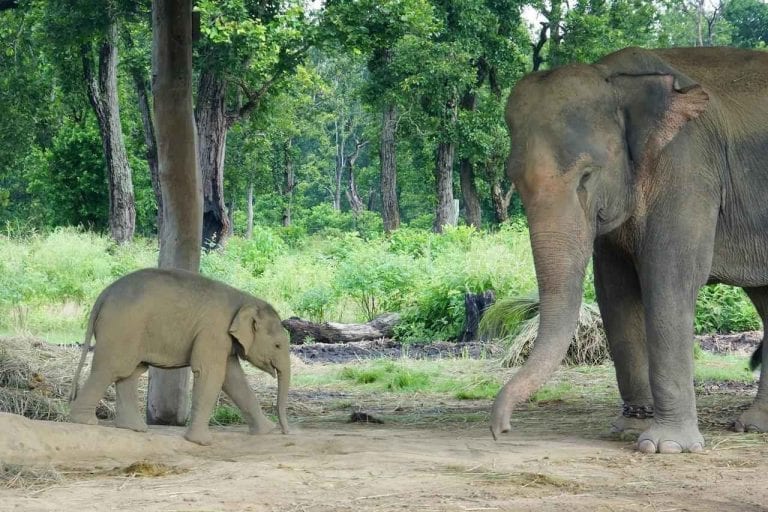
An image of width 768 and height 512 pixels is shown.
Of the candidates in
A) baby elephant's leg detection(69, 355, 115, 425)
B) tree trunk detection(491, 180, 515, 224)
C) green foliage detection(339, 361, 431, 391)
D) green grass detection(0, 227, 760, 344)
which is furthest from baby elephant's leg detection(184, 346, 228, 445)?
tree trunk detection(491, 180, 515, 224)

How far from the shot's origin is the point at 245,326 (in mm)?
8773

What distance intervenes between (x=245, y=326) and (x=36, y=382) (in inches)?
116

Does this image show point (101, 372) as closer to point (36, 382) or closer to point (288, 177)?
point (36, 382)

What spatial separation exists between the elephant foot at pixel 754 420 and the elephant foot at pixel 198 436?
4217 mm

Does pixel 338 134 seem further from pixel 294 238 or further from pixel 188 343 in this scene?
pixel 188 343

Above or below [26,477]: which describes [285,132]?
above

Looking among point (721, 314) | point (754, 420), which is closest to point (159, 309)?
point (754, 420)

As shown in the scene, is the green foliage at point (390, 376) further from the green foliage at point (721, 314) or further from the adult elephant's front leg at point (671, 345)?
the green foliage at point (721, 314)

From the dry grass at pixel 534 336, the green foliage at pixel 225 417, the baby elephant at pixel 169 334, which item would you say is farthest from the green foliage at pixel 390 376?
the baby elephant at pixel 169 334

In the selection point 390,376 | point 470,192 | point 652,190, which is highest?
point 470,192

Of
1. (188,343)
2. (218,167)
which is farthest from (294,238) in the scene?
(188,343)

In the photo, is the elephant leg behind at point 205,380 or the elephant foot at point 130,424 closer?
the elephant leg behind at point 205,380

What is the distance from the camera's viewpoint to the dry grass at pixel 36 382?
9.80 metres

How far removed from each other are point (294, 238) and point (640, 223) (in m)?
40.2
